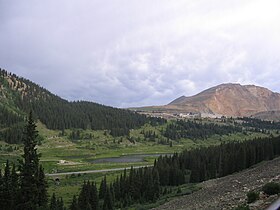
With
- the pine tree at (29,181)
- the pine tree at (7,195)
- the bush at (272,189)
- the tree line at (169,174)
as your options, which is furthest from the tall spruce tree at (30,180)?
the bush at (272,189)

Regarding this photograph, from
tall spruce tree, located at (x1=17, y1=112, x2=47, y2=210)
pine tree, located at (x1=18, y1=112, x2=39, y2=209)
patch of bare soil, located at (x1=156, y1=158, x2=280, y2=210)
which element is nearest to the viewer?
patch of bare soil, located at (x1=156, y1=158, x2=280, y2=210)

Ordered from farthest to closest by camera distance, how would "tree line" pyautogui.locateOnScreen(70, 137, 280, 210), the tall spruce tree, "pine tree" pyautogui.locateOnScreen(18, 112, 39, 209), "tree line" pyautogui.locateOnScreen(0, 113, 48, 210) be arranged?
"tree line" pyautogui.locateOnScreen(70, 137, 280, 210) → "tree line" pyautogui.locateOnScreen(0, 113, 48, 210) → the tall spruce tree → "pine tree" pyautogui.locateOnScreen(18, 112, 39, 209)

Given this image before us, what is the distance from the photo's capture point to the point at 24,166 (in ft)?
170

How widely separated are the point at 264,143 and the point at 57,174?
81.4m

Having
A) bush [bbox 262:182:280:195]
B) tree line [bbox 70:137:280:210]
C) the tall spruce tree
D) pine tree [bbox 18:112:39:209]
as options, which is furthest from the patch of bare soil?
tree line [bbox 70:137:280:210]

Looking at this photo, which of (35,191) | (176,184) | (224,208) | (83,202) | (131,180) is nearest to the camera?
(224,208)

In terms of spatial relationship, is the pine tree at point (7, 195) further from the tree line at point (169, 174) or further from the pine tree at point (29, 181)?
the tree line at point (169, 174)

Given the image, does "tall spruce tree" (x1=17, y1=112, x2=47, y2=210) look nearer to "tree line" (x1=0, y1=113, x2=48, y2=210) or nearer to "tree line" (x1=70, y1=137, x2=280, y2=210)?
"tree line" (x1=0, y1=113, x2=48, y2=210)

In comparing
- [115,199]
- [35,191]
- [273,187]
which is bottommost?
[115,199]

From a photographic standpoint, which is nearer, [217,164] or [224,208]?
[224,208]

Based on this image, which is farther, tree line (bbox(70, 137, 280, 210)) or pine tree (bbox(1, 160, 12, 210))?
tree line (bbox(70, 137, 280, 210))

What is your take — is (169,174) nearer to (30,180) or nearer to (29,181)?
(30,180)

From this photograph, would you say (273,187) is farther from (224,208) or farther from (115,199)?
(115,199)

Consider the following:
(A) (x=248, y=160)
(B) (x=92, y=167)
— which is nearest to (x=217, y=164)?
(A) (x=248, y=160)
